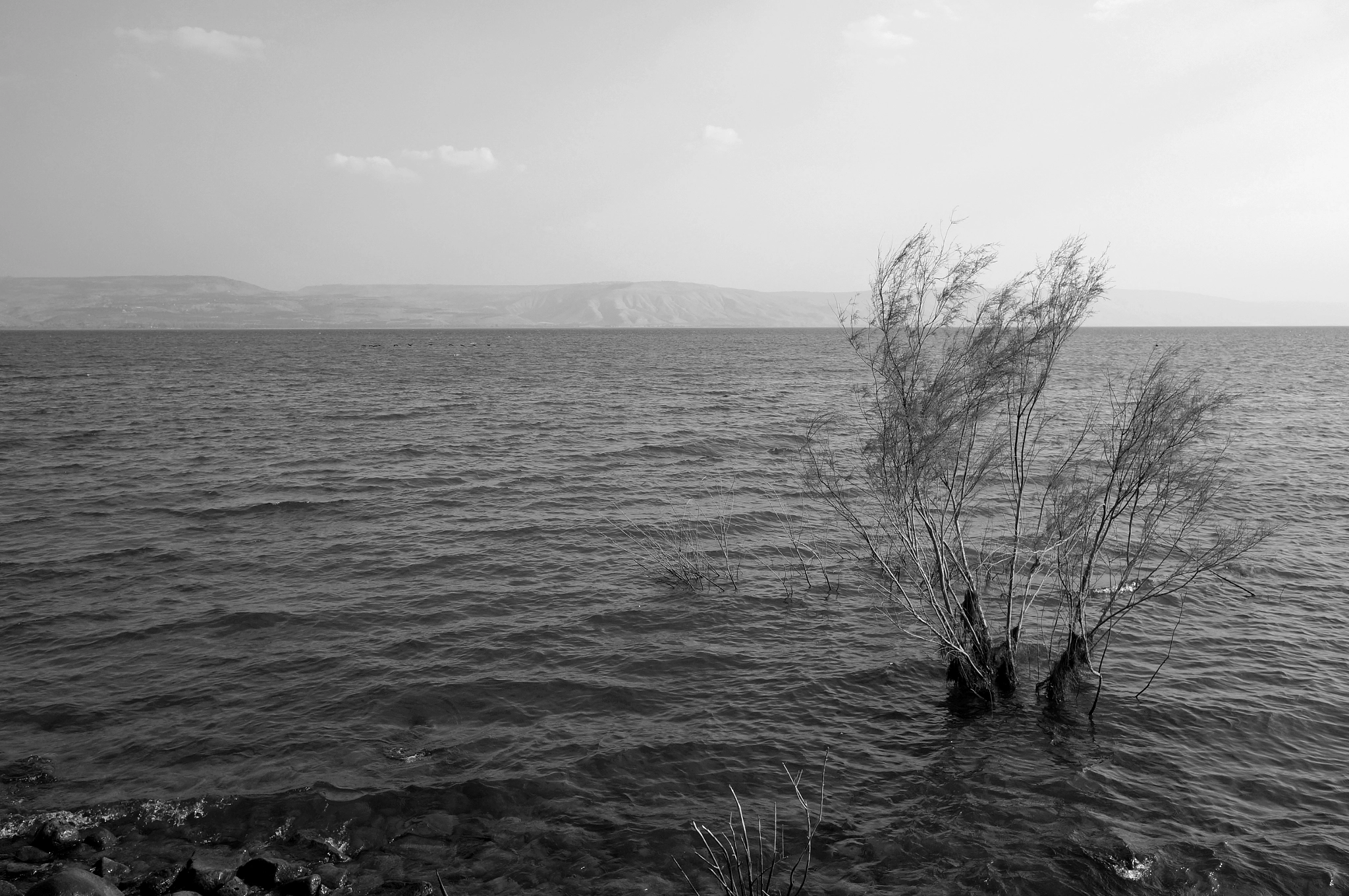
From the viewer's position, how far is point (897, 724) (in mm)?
13109

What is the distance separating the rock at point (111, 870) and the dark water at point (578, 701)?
1.01 m

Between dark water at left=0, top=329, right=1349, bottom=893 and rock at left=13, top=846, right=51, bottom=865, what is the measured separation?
36.4 inches

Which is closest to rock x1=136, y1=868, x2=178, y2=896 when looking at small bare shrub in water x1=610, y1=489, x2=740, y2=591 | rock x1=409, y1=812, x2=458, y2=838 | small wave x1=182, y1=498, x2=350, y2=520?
rock x1=409, y1=812, x2=458, y2=838

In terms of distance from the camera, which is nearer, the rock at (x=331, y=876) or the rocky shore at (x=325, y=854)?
the rocky shore at (x=325, y=854)

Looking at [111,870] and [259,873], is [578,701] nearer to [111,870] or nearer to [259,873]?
[259,873]

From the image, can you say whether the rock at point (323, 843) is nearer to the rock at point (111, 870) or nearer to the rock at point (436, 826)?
the rock at point (436, 826)

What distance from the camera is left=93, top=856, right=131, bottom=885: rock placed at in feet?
28.7

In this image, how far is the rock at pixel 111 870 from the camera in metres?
8.75

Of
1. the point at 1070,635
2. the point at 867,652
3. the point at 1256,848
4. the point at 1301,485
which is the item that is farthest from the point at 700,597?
the point at 1301,485

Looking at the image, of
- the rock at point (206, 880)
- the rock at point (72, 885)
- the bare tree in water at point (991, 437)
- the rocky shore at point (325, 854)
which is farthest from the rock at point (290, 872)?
the bare tree in water at point (991, 437)

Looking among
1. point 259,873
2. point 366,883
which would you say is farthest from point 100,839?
point 366,883

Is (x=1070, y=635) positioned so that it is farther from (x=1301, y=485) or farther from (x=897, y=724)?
(x=1301, y=485)

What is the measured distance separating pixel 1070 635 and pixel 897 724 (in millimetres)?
3323

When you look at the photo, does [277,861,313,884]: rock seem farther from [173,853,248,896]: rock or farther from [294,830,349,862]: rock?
[294,830,349,862]: rock
